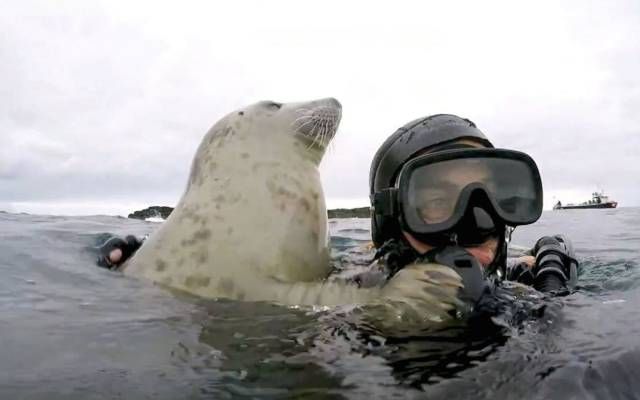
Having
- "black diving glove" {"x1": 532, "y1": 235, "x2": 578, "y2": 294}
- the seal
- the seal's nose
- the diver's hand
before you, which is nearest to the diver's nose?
the diver's hand

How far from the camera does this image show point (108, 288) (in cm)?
365

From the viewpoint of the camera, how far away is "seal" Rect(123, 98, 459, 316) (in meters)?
3.27

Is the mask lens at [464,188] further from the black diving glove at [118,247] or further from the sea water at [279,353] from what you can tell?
the black diving glove at [118,247]

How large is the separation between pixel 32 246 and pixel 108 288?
2.84 m

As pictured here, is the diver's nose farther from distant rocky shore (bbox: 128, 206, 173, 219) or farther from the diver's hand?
distant rocky shore (bbox: 128, 206, 173, 219)

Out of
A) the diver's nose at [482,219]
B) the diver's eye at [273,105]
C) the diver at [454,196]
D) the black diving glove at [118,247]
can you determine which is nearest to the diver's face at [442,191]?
the diver at [454,196]

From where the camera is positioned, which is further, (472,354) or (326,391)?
(472,354)

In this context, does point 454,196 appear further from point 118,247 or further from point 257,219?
point 118,247

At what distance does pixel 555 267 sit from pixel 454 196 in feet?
3.61

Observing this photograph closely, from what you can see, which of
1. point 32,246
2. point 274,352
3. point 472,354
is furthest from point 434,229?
point 32,246

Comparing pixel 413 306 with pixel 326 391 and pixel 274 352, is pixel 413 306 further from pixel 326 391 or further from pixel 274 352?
pixel 326 391

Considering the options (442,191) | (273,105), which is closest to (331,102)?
(273,105)

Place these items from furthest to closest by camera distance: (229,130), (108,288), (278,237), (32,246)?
1. (32,246)
2. (229,130)
3. (108,288)
4. (278,237)

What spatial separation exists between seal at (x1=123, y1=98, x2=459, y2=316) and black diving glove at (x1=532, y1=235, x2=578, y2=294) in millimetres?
1264
